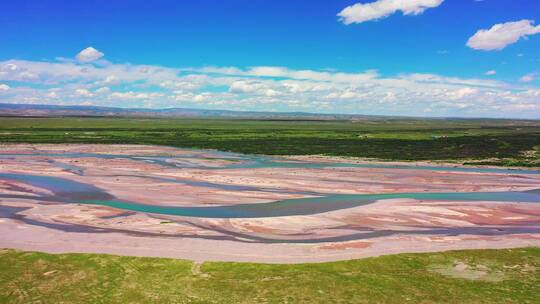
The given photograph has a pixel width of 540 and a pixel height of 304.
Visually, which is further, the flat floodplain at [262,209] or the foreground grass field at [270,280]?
the flat floodplain at [262,209]

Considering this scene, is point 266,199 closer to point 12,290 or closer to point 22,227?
point 22,227

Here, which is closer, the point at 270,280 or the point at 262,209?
the point at 270,280

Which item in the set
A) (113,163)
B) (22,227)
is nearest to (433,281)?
(22,227)

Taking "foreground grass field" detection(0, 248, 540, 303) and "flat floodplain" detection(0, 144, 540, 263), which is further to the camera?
"flat floodplain" detection(0, 144, 540, 263)
